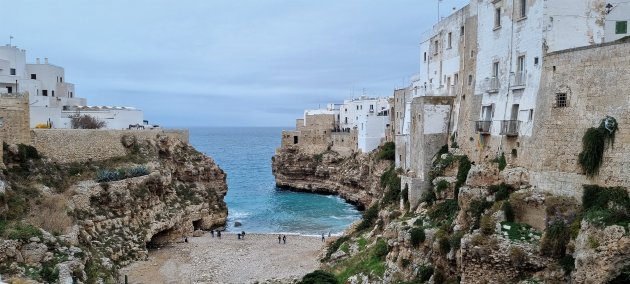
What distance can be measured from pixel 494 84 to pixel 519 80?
1823 millimetres

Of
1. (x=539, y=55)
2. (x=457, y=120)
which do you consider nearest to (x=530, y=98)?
(x=539, y=55)

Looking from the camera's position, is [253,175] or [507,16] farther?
[253,175]

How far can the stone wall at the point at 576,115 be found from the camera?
14133 millimetres

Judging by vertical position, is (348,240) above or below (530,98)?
below

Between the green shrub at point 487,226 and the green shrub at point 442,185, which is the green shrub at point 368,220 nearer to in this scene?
the green shrub at point 442,185

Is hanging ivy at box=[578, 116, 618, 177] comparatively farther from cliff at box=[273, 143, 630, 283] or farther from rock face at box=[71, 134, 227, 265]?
rock face at box=[71, 134, 227, 265]

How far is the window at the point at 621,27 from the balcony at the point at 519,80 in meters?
3.69

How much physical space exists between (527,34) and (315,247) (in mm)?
22656

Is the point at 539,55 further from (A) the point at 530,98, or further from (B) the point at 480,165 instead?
(B) the point at 480,165

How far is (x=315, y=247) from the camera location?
36.1m

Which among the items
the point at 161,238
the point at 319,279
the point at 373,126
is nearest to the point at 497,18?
the point at 319,279

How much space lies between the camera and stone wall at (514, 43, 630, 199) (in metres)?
14.1

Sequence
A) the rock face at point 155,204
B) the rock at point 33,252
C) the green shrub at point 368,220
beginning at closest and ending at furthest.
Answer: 1. the rock at point 33,252
2. the rock face at point 155,204
3. the green shrub at point 368,220

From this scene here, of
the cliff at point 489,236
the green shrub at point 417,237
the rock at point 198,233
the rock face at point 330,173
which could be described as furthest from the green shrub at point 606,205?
the rock face at point 330,173
